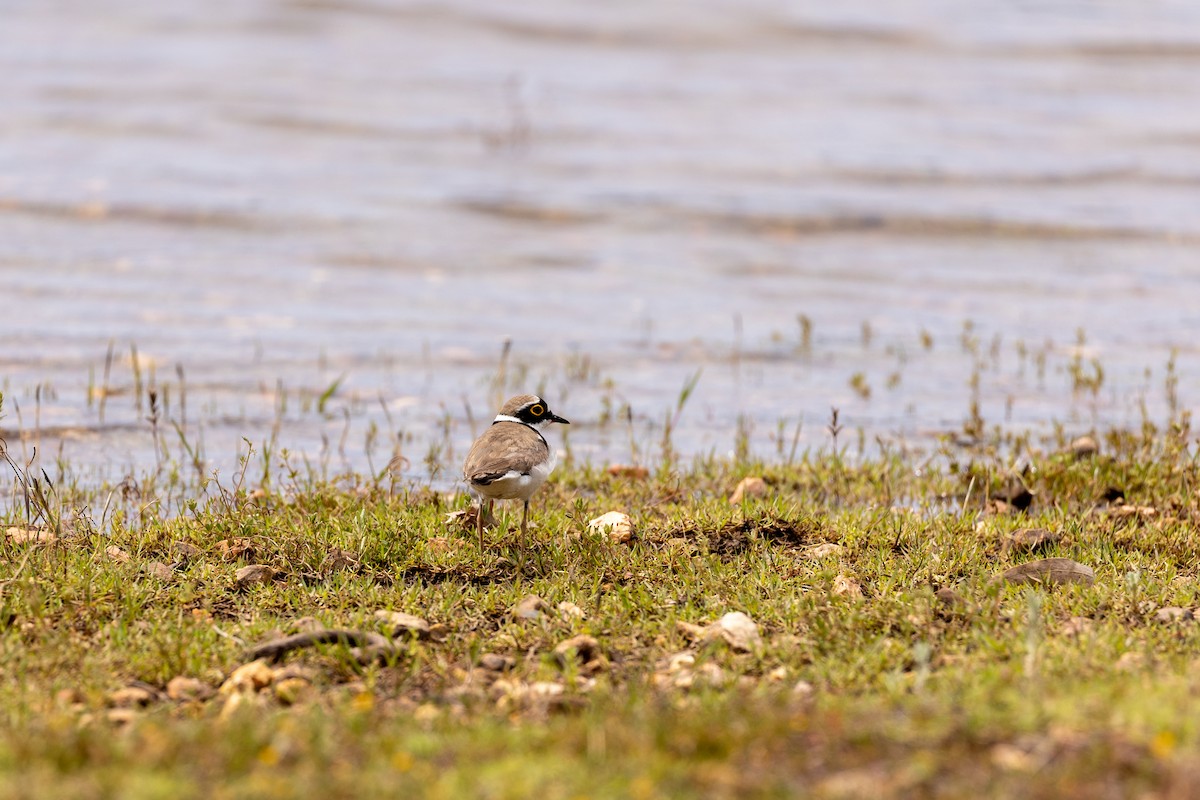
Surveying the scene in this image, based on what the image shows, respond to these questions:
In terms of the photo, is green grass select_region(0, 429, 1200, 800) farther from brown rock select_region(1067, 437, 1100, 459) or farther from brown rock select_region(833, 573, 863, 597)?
brown rock select_region(1067, 437, 1100, 459)

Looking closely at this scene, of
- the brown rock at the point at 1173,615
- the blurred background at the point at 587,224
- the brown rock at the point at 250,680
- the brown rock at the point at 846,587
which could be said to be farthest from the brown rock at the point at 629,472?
the brown rock at the point at 250,680

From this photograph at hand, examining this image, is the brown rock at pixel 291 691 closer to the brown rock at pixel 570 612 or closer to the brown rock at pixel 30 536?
the brown rock at pixel 570 612

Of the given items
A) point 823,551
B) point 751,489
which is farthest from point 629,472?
point 823,551

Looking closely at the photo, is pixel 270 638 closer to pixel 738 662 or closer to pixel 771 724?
pixel 738 662

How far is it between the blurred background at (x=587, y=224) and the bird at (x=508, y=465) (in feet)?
4.45

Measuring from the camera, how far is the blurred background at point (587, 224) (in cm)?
1098

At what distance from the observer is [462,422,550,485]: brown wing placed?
677 centimetres

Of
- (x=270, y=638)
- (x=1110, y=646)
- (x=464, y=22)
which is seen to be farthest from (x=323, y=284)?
(x=464, y=22)

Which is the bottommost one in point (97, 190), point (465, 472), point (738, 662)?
point (738, 662)

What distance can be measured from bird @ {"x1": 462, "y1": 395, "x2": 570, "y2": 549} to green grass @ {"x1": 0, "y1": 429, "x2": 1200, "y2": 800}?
251 mm

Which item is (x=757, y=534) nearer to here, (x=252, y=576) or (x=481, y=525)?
(x=481, y=525)

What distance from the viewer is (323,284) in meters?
14.8

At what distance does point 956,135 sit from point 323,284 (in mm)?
11310

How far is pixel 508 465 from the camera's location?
22.2ft
